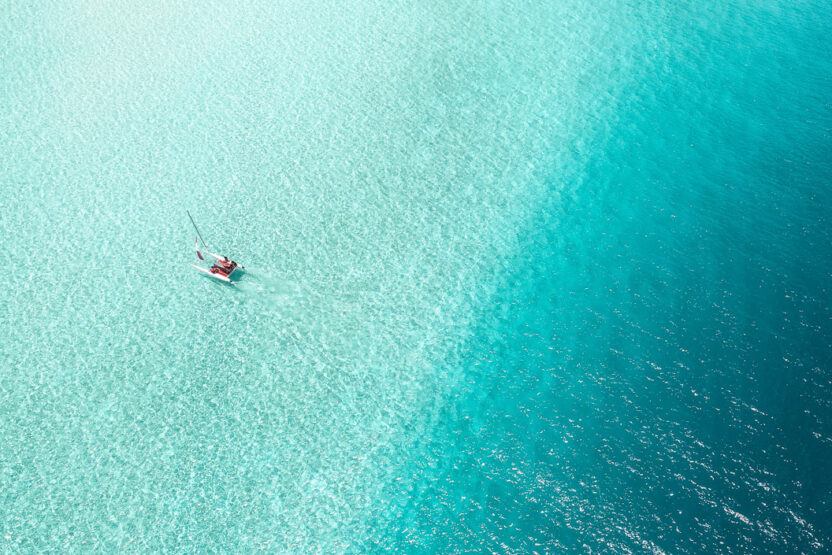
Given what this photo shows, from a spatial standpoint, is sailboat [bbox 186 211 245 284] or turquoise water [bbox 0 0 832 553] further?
sailboat [bbox 186 211 245 284]

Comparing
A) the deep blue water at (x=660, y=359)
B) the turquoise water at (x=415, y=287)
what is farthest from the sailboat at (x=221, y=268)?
the deep blue water at (x=660, y=359)

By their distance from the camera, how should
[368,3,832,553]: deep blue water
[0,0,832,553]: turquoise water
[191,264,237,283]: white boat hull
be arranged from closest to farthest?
[368,3,832,553]: deep blue water → [0,0,832,553]: turquoise water → [191,264,237,283]: white boat hull

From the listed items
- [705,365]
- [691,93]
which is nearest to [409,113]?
[691,93]

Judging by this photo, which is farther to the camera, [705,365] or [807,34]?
[807,34]

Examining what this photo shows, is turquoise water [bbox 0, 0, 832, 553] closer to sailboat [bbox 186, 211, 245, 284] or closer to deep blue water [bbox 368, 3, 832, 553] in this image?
deep blue water [bbox 368, 3, 832, 553]

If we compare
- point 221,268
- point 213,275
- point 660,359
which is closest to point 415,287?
point 221,268

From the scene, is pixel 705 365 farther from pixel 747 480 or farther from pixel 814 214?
pixel 814 214

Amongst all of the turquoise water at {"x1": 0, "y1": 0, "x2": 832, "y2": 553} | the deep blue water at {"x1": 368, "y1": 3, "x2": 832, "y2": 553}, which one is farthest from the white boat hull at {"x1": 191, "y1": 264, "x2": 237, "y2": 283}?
the deep blue water at {"x1": 368, "y1": 3, "x2": 832, "y2": 553}

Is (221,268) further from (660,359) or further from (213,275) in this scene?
(660,359)
